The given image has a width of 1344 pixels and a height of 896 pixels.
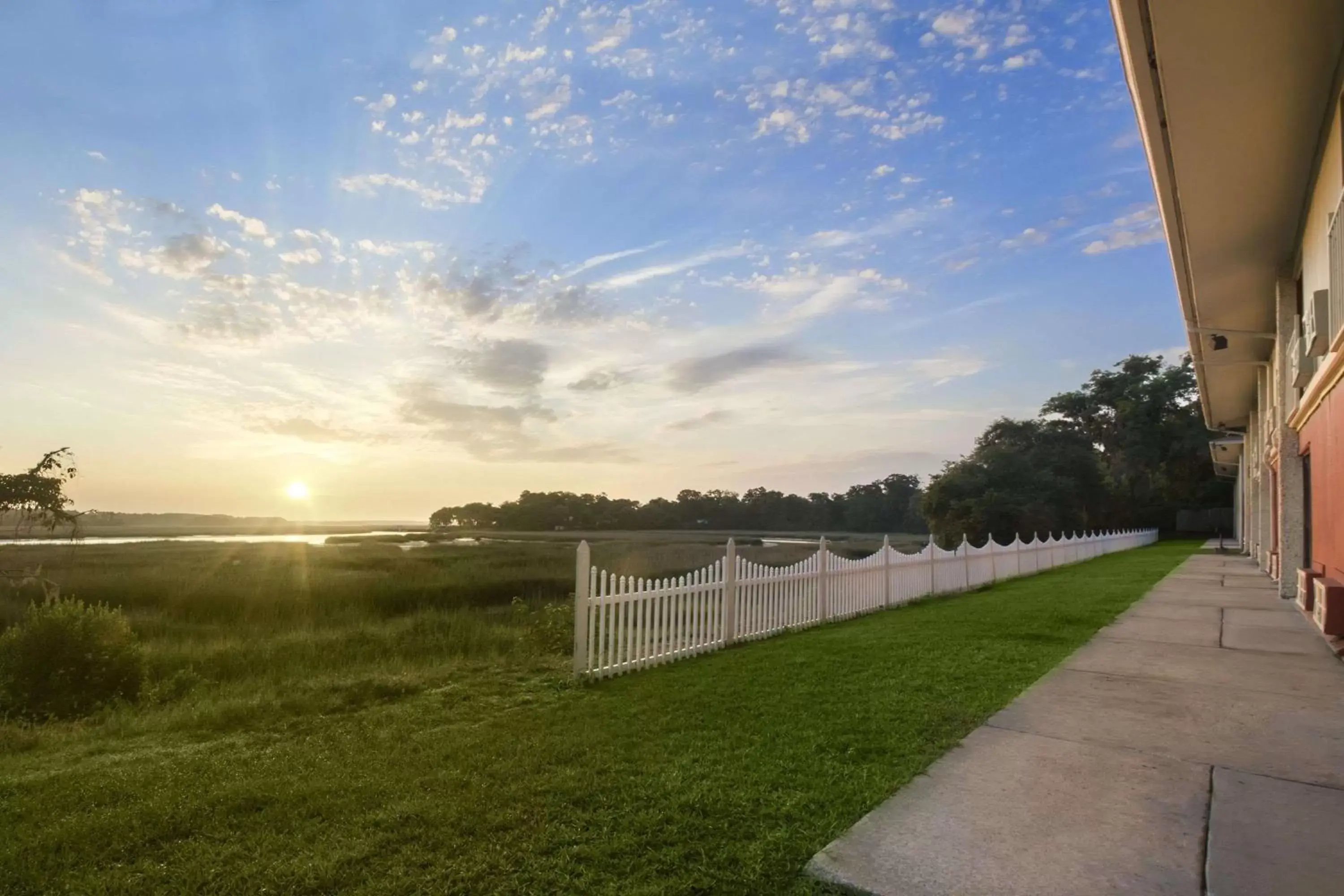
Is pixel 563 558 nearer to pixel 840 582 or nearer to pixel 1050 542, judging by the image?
pixel 1050 542

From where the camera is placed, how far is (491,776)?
3.96m

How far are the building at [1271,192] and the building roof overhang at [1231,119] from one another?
1 cm

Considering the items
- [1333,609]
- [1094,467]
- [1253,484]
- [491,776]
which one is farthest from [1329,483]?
[1094,467]

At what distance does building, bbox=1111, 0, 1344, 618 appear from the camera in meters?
5.57

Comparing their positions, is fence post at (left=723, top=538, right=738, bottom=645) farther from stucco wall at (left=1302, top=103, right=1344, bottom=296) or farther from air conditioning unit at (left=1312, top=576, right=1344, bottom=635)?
stucco wall at (left=1302, top=103, right=1344, bottom=296)

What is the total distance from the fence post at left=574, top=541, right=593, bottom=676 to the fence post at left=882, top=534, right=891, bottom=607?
647 cm

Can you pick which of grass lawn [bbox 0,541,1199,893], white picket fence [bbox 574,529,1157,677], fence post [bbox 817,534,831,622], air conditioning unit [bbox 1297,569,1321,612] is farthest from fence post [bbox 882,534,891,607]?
air conditioning unit [bbox 1297,569,1321,612]

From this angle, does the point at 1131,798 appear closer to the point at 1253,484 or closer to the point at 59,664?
the point at 59,664

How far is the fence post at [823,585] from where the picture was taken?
10.1 metres

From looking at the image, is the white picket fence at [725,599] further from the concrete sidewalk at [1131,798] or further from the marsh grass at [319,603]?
the concrete sidewalk at [1131,798]

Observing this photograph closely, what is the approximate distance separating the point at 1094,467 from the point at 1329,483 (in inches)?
1689

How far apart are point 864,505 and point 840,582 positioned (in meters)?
73.9

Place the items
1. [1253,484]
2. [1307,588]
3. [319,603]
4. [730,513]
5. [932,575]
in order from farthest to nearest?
[730,513], [1253,484], [319,603], [932,575], [1307,588]

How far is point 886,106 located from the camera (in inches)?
375
